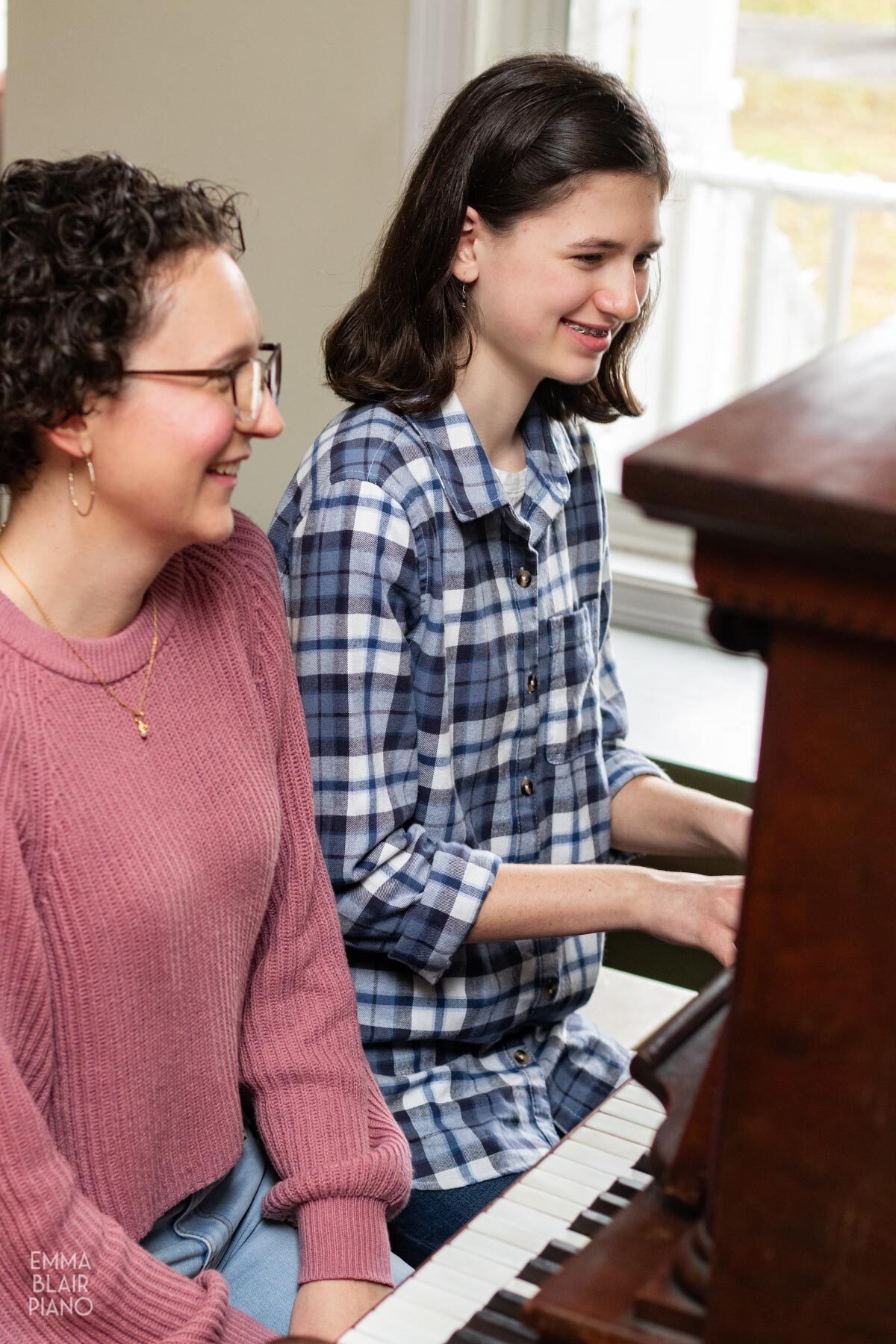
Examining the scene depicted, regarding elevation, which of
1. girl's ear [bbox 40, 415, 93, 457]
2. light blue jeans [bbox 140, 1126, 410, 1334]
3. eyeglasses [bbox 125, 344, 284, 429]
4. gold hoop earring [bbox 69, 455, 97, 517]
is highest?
eyeglasses [bbox 125, 344, 284, 429]

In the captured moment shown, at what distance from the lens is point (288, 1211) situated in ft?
4.14

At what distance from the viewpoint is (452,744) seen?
1.43m

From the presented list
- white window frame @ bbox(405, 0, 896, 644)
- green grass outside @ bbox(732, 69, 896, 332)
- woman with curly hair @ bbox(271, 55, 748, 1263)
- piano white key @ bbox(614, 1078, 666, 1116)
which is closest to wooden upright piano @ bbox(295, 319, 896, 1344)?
piano white key @ bbox(614, 1078, 666, 1116)

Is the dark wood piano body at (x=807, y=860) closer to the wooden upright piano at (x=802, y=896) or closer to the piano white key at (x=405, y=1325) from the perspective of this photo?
the wooden upright piano at (x=802, y=896)

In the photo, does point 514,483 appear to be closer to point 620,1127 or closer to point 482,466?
point 482,466

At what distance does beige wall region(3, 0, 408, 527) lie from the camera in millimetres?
2645

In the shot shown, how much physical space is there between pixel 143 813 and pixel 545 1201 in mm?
373

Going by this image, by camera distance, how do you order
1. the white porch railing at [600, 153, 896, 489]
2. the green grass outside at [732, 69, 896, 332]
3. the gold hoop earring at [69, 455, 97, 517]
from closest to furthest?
the gold hoop earring at [69, 455, 97, 517]
the white porch railing at [600, 153, 896, 489]
the green grass outside at [732, 69, 896, 332]

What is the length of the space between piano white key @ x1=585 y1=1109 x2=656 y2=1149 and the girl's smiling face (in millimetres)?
667

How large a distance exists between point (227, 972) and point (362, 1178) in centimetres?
19

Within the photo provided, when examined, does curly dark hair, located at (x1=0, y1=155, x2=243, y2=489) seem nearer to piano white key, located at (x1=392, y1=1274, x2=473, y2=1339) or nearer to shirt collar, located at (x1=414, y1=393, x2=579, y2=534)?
shirt collar, located at (x1=414, y1=393, x2=579, y2=534)

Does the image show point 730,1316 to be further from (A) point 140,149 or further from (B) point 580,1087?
(A) point 140,149

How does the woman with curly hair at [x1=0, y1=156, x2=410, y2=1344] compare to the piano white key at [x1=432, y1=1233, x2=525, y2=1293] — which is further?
the woman with curly hair at [x1=0, y1=156, x2=410, y2=1344]

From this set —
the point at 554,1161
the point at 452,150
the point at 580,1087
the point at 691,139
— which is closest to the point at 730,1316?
the point at 554,1161
